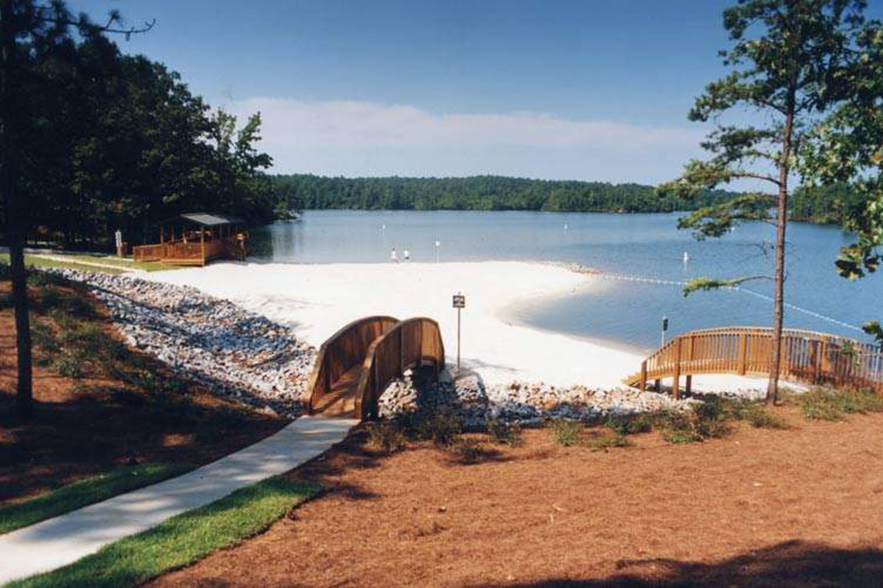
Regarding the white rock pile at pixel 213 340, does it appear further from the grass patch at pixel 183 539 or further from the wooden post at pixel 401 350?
the grass patch at pixel 183 539

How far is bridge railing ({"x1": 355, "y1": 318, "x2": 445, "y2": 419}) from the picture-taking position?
11.4 m

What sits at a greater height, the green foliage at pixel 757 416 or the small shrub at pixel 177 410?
the small shrub at pixel 177 410

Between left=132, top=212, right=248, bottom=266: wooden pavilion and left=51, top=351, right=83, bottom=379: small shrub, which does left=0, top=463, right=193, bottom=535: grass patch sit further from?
left=132, top=212, right=248, bottom=266: wooden pavilion

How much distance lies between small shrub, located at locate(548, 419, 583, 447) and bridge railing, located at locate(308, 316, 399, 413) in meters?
4.38

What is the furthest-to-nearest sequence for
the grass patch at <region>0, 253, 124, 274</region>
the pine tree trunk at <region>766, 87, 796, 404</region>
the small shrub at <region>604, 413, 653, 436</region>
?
1. the grass patch at <region>0, 253, 124, 274</region>
2. the pine tree trunk at <region>766, 87, 796, 404</region>
3. the small shrub at <region>604, 413, 653, 436</region>

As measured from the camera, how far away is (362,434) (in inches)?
407

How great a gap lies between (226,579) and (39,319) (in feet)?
42.1

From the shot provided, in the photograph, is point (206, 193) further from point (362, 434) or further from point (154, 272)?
point (362, 434)

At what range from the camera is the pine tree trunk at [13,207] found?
962cm

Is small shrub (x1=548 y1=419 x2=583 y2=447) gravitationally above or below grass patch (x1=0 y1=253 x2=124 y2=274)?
below

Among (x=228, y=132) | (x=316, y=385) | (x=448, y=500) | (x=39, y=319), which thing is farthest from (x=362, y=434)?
(x=228, y=132)

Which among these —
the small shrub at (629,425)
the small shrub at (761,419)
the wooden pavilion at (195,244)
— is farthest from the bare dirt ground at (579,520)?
the wooden pavilion at (195,244)

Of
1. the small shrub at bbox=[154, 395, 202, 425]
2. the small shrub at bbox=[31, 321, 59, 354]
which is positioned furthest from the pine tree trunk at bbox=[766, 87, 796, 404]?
the small shrub at bbox=[31, 321, 59, 354]

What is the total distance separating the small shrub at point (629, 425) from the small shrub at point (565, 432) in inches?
22.6
